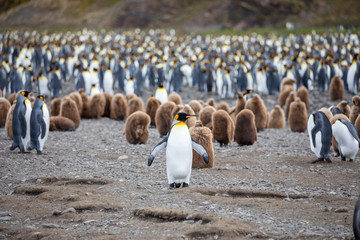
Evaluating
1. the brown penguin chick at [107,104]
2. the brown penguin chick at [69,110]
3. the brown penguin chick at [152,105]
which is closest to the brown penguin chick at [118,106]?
the brown penguin chick at [107,104]

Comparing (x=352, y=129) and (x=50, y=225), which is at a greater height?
(x=352, y=129)

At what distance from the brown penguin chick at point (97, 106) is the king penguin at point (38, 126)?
4.45m

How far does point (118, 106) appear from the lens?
12875 millimetres

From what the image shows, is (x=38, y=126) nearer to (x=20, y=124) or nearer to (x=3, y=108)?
(x=20, y=124)

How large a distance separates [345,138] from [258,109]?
3.24 meters

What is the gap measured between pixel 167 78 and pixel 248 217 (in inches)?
638

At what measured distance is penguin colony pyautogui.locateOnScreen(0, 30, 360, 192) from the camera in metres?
8.35

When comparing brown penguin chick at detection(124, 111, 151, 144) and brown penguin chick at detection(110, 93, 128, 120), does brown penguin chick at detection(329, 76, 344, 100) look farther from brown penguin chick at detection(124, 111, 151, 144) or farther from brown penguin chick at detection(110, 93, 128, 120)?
brown penguin chick at detection(124, 111, 151, 144)

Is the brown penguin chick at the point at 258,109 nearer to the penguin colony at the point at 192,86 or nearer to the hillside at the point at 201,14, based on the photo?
the penguin colony at the point at 192,86

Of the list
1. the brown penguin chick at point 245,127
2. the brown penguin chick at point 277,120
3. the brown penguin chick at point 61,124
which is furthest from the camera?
the brown penguin chick at point 277,120

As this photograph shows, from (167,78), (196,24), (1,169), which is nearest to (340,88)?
(167,78)

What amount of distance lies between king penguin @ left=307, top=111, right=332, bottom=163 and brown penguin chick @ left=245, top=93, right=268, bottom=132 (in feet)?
9.42

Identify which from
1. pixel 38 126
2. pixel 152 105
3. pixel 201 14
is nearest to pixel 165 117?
pixel 152 105

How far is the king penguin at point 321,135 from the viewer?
7562mm
